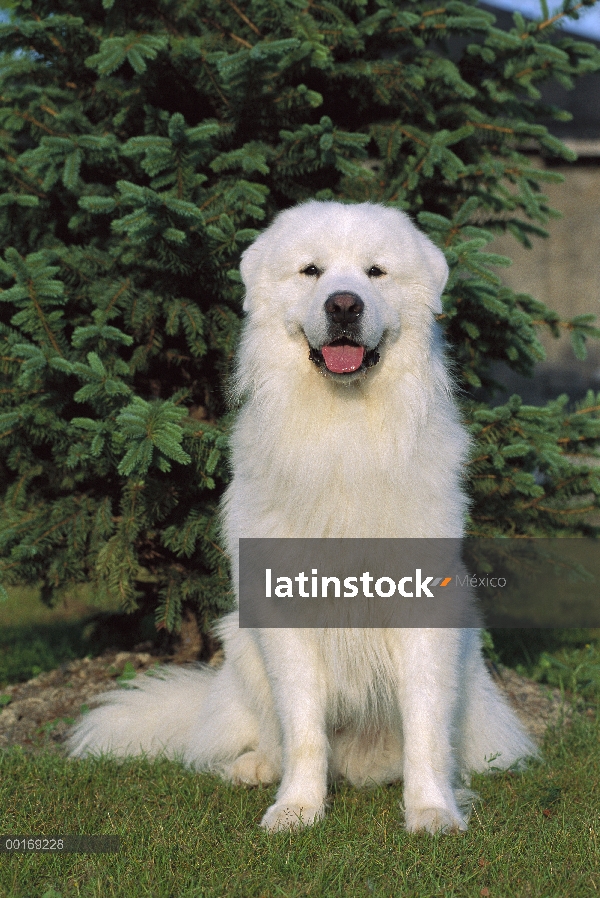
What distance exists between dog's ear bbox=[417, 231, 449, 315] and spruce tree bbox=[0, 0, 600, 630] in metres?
0.60

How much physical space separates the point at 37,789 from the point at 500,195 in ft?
11.5

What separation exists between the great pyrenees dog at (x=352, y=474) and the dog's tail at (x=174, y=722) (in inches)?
8.7

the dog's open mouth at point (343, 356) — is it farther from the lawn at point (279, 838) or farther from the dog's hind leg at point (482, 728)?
the lawn at point (279, 838)

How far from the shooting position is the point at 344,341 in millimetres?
2826

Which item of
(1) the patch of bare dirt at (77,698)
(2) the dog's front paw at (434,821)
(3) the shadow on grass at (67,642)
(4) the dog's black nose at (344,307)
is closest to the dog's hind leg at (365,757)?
(2) the dog's front paw at (434,821)

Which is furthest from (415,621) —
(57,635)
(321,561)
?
(57,635)

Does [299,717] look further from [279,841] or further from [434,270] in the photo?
[434,270]

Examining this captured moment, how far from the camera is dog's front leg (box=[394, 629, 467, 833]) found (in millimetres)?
2723

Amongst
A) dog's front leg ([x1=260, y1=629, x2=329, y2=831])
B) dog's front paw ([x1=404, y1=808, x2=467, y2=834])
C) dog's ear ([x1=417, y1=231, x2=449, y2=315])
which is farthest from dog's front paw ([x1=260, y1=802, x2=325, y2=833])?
dog's ear ([x1=417, y1=231, x2=449, y2=315])

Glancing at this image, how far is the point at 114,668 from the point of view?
183 inches

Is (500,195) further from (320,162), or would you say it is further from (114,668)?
(114,668)

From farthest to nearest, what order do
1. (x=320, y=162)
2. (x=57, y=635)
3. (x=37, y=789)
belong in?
(x=57, y=635) → (x=320, y=162) → (x=37, y=789)

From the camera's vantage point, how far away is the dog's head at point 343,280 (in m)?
2.80

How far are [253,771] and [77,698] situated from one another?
1.38m
